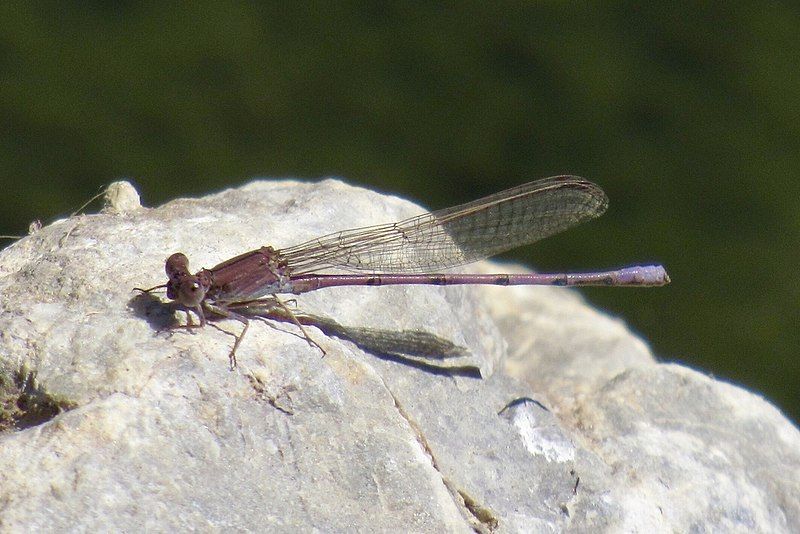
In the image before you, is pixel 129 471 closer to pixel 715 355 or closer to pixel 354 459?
pixel 354 459

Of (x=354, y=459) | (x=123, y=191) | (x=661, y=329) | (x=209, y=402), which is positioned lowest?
(x=354, y=459)

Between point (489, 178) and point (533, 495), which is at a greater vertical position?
point (489, 178)

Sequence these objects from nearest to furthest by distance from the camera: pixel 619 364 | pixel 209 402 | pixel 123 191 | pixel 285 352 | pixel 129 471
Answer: pixel 129 471
pixel 209 402
pixel 285 352
pixel 123 191
pixel 619 364

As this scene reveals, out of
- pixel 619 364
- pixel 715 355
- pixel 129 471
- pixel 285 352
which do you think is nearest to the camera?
pixel 129 471

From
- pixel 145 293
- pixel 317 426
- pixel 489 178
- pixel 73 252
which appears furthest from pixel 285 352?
pixel 489 178

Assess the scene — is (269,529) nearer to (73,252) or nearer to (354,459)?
(354,459)

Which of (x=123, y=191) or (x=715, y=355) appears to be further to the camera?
(x=715, y=355)

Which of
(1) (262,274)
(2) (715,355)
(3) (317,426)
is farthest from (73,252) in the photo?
(2) (715,355)
